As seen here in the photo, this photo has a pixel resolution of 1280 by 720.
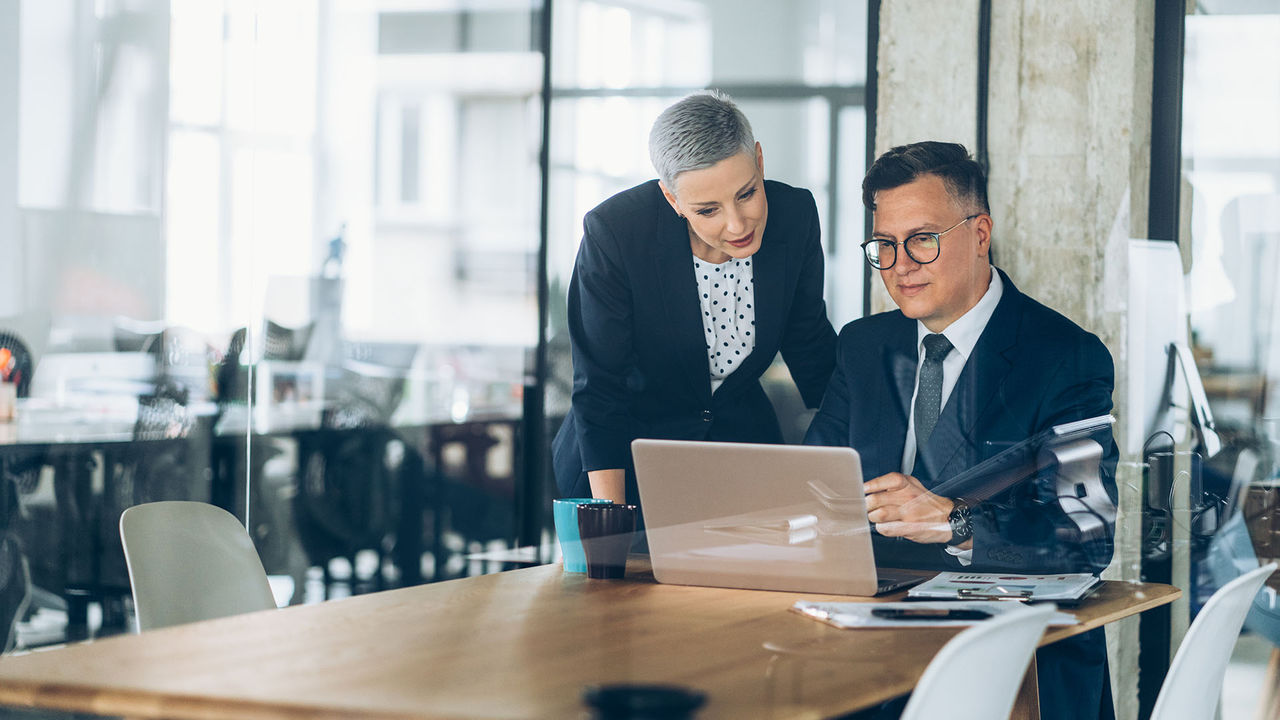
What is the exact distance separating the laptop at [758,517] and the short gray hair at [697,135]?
163 cm

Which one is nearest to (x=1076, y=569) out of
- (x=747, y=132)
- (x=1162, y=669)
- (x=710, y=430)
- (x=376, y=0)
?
(x=1162, y=669)

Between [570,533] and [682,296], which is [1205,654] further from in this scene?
[682,296]

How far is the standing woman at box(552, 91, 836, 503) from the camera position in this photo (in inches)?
152

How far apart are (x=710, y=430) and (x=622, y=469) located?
310 mm

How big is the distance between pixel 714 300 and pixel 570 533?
1.40m

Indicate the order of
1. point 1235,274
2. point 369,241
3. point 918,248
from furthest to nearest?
point 369,241, point 1235,274, point 918,248

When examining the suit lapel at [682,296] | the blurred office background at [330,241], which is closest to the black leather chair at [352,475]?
the blurred office background at [330,241]

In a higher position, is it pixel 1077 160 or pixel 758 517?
pixel 1077 160

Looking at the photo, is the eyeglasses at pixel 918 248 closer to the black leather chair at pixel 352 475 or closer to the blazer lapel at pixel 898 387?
the blazer lapel at pixel 898 387

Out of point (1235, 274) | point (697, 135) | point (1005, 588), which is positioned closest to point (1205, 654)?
point (1005, 588)

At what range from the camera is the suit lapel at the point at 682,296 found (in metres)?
3.88

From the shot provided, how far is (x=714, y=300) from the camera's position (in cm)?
389

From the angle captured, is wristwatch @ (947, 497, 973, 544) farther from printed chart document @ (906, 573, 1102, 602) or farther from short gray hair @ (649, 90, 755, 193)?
short gray hair @ (649, 90, 755, 193)

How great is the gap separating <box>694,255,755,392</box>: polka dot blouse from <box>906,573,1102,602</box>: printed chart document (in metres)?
1.44
